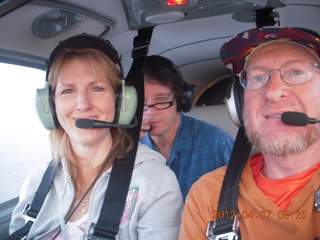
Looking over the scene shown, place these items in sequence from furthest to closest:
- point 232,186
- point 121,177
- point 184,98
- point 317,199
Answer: point 184,98, point 121,177, point 232,186, point 317,199

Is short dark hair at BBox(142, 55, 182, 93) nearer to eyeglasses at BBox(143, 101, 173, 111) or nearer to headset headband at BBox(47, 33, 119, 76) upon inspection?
eyeglasses at BBox(143, 101, 173, 111)

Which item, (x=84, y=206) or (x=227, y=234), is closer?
(x=227, y=234)

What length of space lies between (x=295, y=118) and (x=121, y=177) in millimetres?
789

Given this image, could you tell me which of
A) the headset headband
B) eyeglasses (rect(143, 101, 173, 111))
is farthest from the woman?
eyeglasses (rect(143, 101, 173, 111))

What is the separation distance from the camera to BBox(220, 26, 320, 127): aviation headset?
4.07ft

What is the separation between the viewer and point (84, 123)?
4.48ft

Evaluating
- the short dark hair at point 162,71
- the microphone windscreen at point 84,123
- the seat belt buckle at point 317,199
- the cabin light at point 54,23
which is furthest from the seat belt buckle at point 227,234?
the cabin light at point 54,23

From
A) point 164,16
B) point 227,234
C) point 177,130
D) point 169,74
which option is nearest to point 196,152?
point 177,130

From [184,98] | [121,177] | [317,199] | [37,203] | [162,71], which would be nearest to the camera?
[317,199]

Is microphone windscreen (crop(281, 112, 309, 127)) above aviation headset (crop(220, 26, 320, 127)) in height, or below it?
below

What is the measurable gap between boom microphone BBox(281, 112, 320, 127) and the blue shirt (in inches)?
33.5

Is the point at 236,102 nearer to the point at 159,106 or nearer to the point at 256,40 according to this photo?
the point at 256,40

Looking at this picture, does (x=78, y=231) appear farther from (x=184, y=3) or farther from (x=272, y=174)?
(x=184, y=3)

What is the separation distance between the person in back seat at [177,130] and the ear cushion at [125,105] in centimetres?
49
